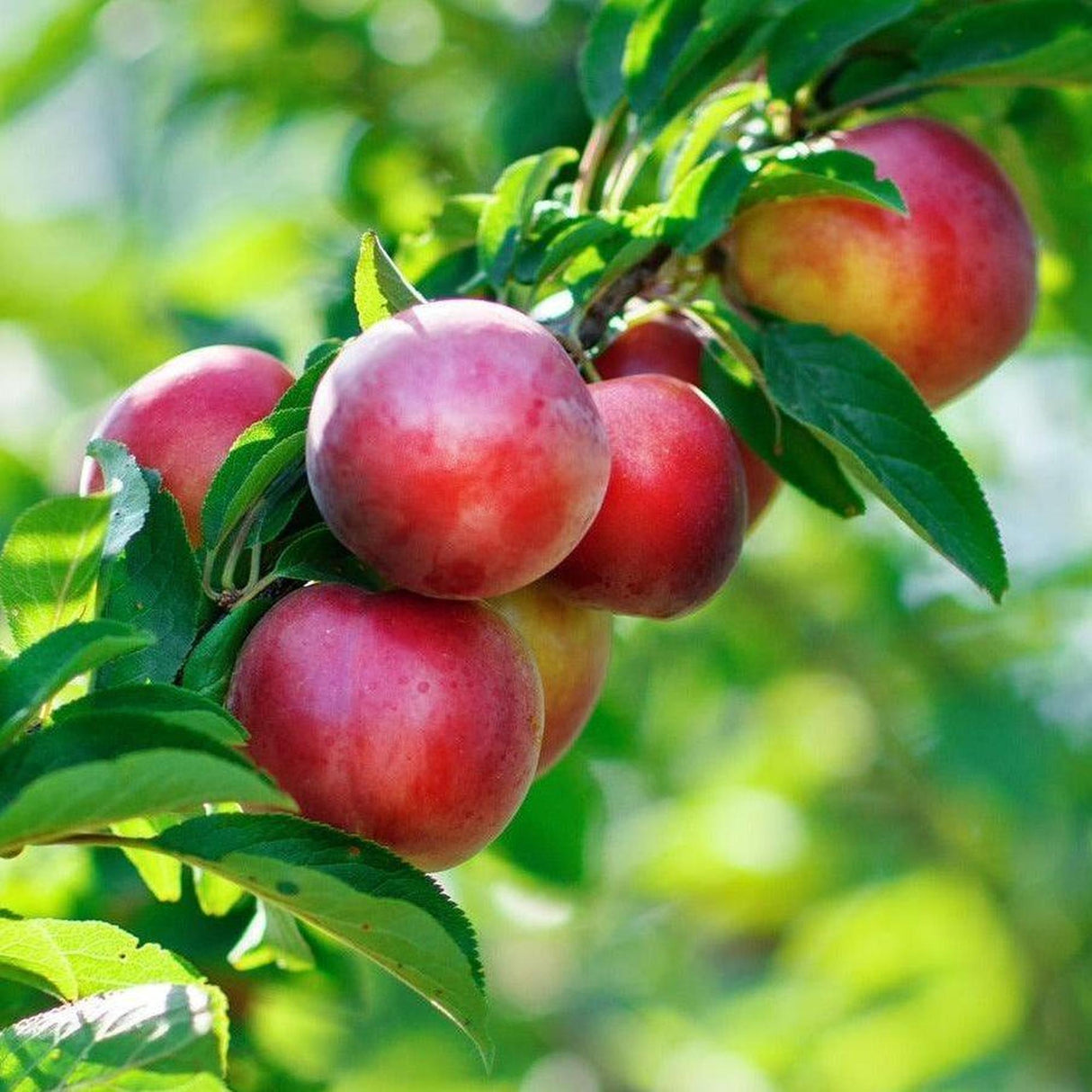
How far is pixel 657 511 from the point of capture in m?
0.98

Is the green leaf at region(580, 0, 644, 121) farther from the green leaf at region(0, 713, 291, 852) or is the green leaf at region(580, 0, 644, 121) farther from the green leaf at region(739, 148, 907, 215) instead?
the green leaf at region(0, 713, 291, 852)

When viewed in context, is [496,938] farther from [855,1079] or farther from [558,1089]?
[855,1079]

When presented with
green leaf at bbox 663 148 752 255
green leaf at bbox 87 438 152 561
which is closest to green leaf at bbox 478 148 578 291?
green leaf at bbox 663 148 752 255

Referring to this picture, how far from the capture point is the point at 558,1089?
2.63 metres

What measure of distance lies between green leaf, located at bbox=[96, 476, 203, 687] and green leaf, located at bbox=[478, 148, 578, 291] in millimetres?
311

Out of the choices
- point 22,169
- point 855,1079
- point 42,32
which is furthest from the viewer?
point 22,169

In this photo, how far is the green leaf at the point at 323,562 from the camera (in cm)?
92

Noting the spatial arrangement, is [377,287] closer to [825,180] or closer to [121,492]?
[121,492]

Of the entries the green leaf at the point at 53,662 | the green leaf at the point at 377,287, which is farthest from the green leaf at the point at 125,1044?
the green leaf at the point at 377,287

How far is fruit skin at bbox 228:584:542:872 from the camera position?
849 mm

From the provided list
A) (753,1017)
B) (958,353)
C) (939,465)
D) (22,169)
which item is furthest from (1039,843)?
(22,169)

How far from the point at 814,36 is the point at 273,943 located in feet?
2.56

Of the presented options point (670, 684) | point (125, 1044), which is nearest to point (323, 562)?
point (125, 1044)

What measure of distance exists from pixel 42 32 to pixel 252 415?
4.35 ft
